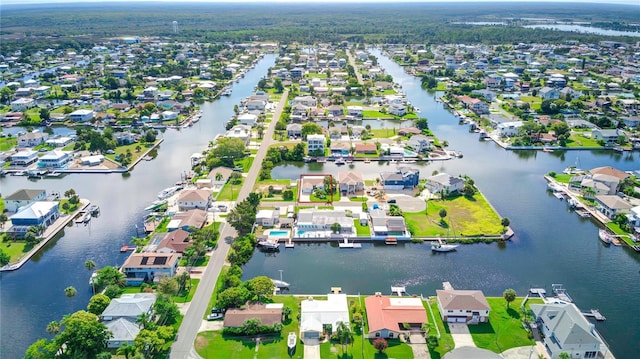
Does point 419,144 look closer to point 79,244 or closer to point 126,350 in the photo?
point 79,244

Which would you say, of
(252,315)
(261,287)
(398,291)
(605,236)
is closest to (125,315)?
(252,315)

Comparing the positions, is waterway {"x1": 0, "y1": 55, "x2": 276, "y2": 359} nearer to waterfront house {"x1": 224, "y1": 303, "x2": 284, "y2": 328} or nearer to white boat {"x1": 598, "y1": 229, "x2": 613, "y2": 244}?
waterfront house {"x1": 224, "y1": 303, "x2": 284, "y2": 328}

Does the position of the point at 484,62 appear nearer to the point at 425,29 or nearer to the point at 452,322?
the point at 425,29

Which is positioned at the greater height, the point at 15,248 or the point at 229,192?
the point at 229,192

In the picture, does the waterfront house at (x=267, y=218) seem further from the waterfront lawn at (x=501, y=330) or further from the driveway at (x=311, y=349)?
the waterfront lawn at (x=501, y=330)

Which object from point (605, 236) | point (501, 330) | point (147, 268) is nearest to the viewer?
point (501, 330)

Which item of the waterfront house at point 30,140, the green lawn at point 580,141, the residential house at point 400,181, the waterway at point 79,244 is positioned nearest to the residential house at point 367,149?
the residential house at point 400,181

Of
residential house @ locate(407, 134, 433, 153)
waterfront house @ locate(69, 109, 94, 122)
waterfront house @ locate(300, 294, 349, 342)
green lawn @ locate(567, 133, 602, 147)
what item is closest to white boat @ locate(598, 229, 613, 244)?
waterfront house @ locate(300, 294, 349, 342)
